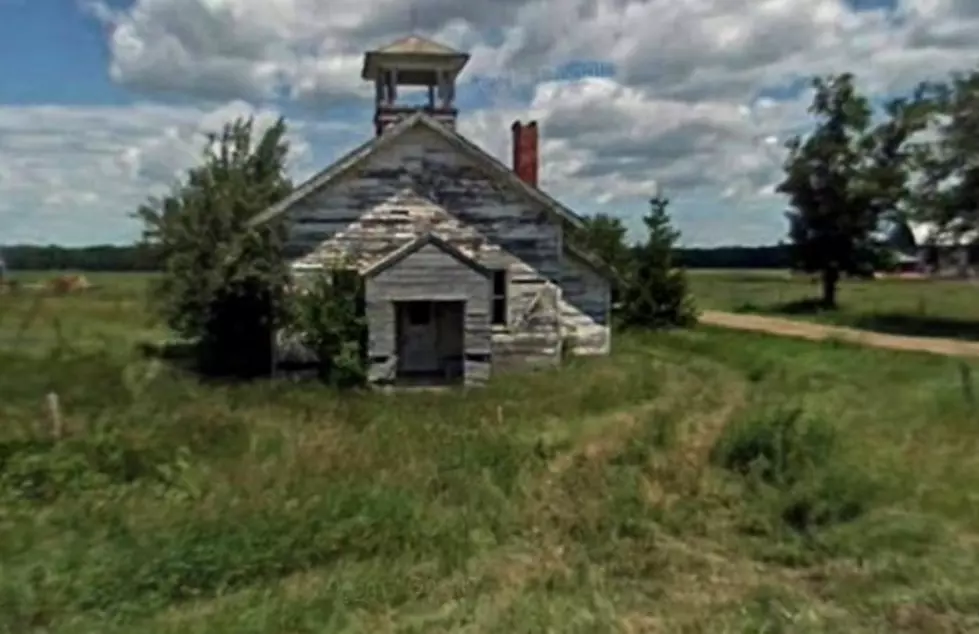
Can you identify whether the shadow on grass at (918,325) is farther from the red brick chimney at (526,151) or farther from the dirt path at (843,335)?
the red brick chimney at (526,151)

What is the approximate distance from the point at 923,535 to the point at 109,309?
43.9m

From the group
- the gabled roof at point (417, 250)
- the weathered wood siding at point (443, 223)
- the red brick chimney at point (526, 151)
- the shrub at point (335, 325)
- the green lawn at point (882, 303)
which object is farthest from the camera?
the green lawn at point (882, 303)

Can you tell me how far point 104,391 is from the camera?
794 inches

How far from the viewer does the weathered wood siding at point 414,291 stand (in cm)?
2469

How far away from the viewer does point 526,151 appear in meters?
31.6

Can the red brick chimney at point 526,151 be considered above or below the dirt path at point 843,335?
above

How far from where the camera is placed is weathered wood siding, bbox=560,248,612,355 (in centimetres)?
2839

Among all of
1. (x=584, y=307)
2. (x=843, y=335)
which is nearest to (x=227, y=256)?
(x=584, y=307)

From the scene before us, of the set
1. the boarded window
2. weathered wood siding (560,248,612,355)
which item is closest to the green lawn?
weathered wood siding (560,248,612,355)

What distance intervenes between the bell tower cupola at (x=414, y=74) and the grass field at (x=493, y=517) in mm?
10266

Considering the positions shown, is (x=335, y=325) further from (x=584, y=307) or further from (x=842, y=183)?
(x=842, y=183)

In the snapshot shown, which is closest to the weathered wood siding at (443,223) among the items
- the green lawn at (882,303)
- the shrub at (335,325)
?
the shrub at (335,325)

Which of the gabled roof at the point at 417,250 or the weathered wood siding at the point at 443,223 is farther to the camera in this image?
the weathered wood siding at the point at 443,223

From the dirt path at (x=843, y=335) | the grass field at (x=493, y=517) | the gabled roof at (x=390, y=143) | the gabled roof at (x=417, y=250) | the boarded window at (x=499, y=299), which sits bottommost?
the grass field at (x=493, y=517)
